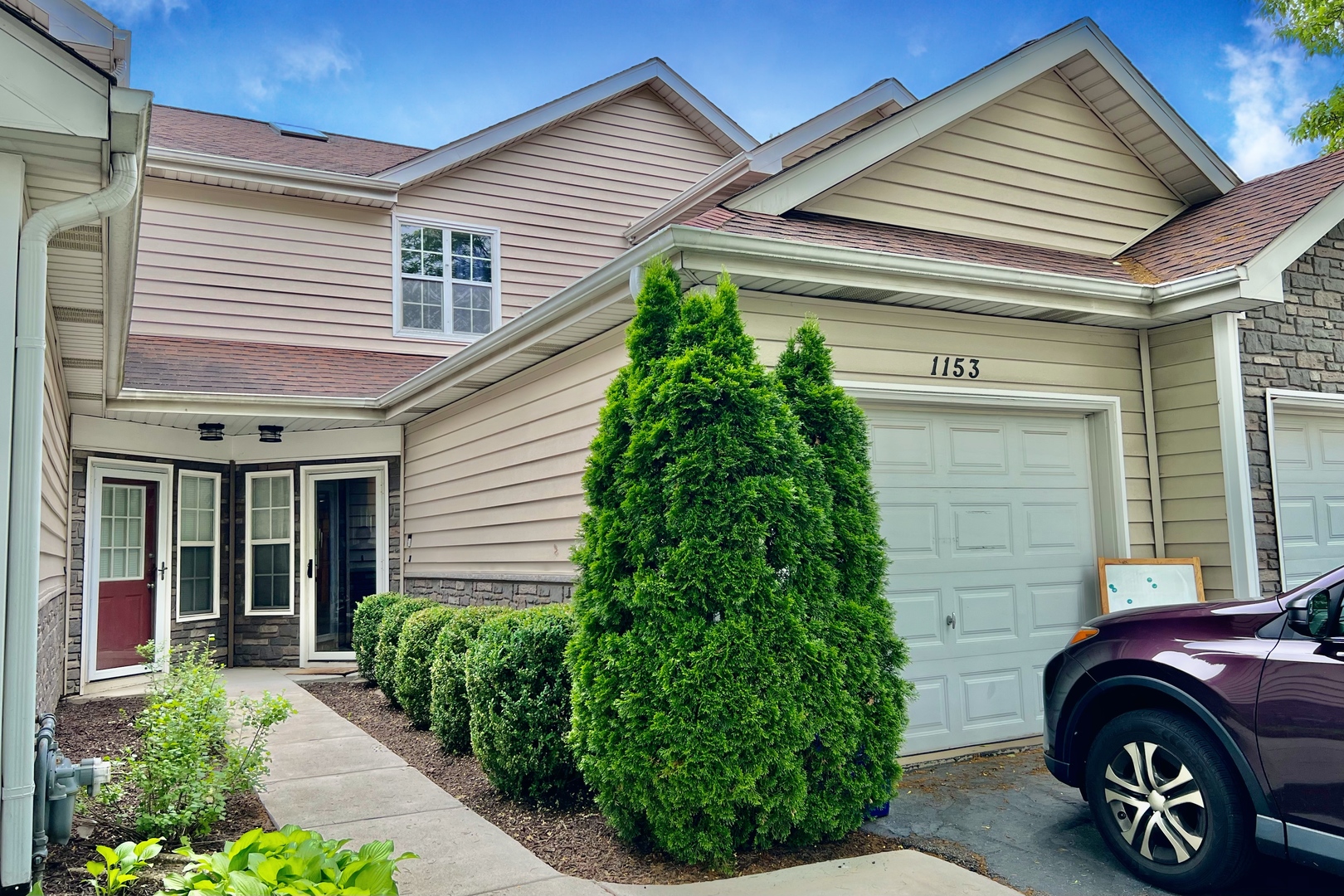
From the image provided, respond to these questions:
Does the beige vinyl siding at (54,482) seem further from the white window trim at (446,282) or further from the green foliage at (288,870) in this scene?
the white window trim at (446,282)

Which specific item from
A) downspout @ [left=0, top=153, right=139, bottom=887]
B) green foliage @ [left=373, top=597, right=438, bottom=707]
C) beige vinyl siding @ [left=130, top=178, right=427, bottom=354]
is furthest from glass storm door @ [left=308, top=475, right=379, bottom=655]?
downspout @ [left=0, top=153, right=139, bottom=887]

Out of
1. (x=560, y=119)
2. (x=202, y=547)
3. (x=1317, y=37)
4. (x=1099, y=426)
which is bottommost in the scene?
(x=202, y=547)

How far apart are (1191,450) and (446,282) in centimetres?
885

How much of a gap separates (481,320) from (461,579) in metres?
4.43

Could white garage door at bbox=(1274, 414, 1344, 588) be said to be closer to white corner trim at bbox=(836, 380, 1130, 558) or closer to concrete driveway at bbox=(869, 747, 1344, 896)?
white corner trim at bbox=(836, 380, 1130, 558)

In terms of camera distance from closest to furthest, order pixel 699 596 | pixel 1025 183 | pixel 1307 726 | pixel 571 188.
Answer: pixel 1307 726 → pixel 699 596 → pixel 1025 183 → pixel 571 188

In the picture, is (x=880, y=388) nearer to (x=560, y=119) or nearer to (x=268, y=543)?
(x=268, y=543)

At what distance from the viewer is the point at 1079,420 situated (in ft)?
21.5

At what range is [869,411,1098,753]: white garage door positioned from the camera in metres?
5.75

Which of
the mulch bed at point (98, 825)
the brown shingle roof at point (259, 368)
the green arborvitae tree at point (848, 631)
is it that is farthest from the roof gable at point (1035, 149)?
the brown shingle roof at point (259, 368)

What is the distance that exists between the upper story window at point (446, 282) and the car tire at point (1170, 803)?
30.9ft

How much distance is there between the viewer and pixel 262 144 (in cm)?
1177

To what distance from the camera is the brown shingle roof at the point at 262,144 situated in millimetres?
10818

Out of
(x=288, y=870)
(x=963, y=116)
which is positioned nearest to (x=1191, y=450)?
(x=963, y=116)
